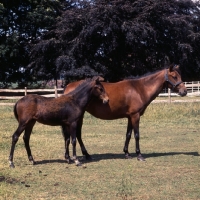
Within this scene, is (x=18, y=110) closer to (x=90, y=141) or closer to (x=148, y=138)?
(x=90, y=141)

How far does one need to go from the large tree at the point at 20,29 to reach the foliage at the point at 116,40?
1235mm

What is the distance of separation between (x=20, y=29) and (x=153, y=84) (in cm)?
2805

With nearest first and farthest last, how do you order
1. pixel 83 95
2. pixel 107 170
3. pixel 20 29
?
pixel 107 170
pixel 83 95
pixel 20 29

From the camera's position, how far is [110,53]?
37.5 metres

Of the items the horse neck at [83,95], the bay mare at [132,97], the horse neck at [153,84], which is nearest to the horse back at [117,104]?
the bay mare at [132,97]

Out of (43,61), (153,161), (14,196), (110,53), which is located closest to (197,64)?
(110,53)

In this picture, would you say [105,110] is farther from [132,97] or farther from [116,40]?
[116,40]

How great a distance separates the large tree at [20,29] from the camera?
1407 inches

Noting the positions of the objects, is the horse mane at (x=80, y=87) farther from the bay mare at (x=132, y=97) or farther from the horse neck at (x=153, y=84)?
the horse neck at (x=153, y=84)

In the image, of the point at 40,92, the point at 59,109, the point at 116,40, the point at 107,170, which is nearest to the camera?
the point at 107,170

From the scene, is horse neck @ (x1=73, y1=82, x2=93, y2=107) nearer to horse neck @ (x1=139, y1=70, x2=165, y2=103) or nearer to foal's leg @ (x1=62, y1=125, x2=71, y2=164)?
foal's leg @ (x1=62, y1=125, x2=71, y2=164)

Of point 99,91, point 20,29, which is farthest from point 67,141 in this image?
point 20,29

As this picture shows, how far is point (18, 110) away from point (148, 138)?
20.1 feet

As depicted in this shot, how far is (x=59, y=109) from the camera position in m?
10.2
